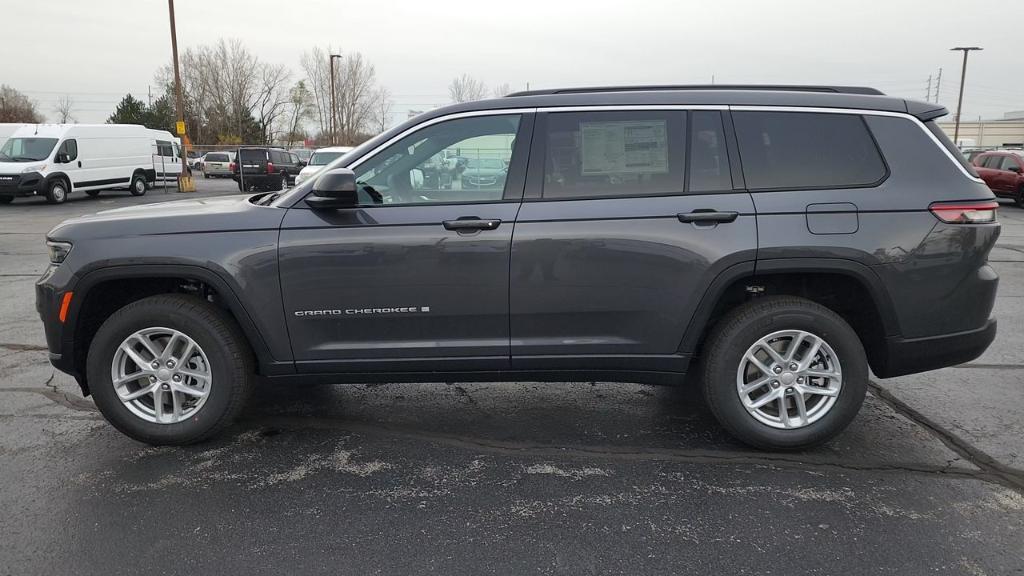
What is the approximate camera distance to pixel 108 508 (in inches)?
124

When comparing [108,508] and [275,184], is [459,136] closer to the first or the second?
[108,508]

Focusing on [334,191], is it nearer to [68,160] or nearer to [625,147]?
[625,147]

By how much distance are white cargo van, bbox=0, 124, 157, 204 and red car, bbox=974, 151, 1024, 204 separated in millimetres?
28363

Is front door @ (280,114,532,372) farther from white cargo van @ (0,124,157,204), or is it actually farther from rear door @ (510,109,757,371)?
white cargo van @ (0,124,157,204)

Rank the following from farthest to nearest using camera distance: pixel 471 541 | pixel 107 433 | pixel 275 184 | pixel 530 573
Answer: pixel 275 184 → pixel 107 433 → pixel 471 541 → pixel 530 573

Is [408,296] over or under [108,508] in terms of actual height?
over

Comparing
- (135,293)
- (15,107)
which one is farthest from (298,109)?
(135,293)

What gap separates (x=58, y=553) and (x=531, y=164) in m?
2.70

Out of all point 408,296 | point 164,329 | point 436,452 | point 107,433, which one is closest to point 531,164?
point 408,296

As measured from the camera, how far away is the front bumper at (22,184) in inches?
780

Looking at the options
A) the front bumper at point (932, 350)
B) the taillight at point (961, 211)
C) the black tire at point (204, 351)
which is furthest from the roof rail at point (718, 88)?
the black tire at point (204, 351)

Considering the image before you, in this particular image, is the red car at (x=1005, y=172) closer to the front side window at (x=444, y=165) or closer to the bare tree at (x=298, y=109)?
the front side window at (x=444, y=165)

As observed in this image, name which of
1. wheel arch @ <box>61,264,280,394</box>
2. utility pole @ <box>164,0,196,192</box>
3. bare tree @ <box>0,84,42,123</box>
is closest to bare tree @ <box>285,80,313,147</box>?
bare tree @ <box>0,84,42,123</box>

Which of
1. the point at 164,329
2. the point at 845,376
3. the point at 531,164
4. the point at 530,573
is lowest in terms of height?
the point at 530,573
